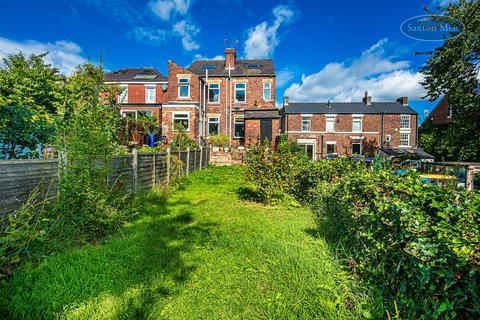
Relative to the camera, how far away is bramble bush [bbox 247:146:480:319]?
1.45m

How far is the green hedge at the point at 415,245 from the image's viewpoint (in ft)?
4.75

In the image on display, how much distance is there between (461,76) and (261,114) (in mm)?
13326

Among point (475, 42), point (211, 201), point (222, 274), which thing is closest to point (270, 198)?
point (211, 201)

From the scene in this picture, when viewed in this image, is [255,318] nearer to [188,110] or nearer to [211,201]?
[211,201]

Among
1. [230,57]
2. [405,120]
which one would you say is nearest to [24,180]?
[230,57]

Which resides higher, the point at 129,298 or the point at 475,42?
the point at 475,42

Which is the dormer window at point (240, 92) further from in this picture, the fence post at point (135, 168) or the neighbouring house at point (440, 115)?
the neighbouring house at point (440, 115)

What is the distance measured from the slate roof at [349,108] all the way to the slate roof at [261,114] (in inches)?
340

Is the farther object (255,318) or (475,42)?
(475,42)

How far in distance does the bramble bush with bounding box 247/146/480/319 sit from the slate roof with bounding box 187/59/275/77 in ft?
74.3

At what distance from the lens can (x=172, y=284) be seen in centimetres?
272

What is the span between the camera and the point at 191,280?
2.81 m

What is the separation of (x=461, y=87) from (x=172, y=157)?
671 inches

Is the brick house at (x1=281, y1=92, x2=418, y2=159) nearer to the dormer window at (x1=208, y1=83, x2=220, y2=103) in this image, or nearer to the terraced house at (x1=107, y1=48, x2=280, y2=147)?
the terraced house at (x1=107, y1=48, x2=280, y2=147)
